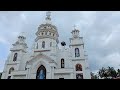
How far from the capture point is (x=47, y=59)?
91.5 feet

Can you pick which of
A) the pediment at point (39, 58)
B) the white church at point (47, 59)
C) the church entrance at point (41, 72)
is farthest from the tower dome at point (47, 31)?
the church entrance at point (41, 72)

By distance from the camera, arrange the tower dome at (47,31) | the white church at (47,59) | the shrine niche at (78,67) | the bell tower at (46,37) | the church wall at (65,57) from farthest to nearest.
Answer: the tower dome at (47,31) → the bell tower at (46,37) → the church wall at (65,57) → the shrine niche at (78,67) → the white church at (47,59)

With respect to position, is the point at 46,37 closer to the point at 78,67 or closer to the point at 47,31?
the point at 47,31

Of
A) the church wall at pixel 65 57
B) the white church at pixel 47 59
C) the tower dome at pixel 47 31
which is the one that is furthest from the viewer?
the tower dome at pixel 47 31

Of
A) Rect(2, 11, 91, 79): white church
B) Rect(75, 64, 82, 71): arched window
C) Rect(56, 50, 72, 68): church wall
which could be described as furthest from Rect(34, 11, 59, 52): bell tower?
Rect(75, 64, 82, 71): arched window

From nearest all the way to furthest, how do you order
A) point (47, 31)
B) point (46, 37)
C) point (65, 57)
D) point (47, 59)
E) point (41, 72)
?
point (41, 72) < point (47, 59) < point (65, 57) < point (46, 37) < point (47, 31)

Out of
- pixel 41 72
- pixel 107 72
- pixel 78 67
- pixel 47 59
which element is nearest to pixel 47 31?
pixel 47 59

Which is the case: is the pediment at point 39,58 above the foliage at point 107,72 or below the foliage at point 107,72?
above

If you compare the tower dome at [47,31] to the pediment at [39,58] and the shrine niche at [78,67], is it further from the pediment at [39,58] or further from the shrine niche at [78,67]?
the shrine niche at [78,67]

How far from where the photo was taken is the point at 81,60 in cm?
2847

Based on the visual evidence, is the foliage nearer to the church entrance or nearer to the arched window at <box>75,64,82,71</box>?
the arched window at <box>75,64,82,71</box>

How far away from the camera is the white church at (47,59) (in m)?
26.8

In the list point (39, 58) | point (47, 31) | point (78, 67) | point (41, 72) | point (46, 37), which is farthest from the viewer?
point (47, 31)
